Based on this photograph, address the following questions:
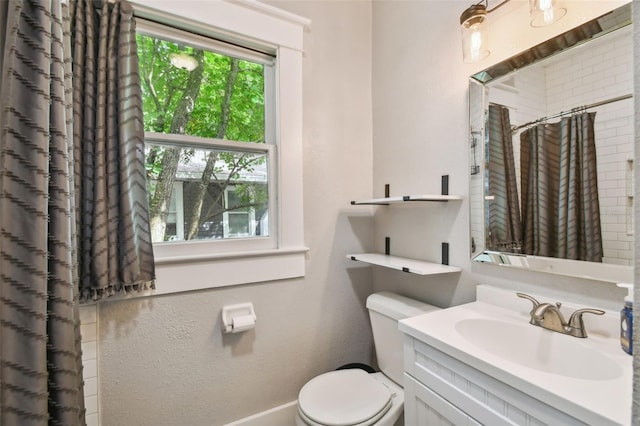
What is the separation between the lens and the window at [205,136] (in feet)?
4.35

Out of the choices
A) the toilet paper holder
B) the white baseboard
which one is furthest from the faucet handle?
the white baseboard

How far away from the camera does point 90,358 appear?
1129 mm

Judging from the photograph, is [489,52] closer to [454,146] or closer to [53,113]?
[454,146]

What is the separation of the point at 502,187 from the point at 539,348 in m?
0.59

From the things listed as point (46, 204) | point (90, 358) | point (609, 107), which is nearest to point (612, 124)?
point (609, 107)

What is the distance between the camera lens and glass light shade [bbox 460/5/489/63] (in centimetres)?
110

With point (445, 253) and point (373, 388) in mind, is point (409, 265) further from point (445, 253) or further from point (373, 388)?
point (373, 388)

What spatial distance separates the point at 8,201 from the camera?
0.65 meters

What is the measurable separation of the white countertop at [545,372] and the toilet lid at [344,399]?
42cm

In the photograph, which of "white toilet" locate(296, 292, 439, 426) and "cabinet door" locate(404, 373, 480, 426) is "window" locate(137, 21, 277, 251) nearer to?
"white toilet" locate(296, 292, 439, 426)

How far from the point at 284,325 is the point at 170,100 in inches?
50.1

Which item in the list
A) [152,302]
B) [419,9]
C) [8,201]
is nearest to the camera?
[8,201]

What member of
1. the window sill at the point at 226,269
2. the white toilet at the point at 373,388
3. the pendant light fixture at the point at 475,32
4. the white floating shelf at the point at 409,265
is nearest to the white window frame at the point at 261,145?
the window sill at the point at 226,269

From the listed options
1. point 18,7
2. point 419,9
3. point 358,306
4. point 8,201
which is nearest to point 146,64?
point 18,7
